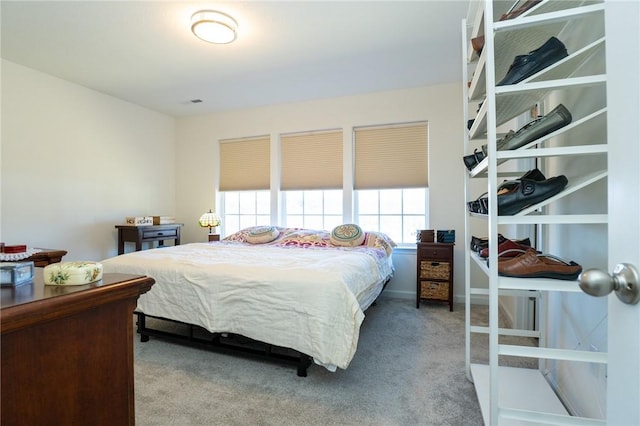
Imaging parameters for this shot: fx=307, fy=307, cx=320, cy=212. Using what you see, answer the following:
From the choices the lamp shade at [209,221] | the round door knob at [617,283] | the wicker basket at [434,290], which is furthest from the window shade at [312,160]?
the round door knob at [617,283]

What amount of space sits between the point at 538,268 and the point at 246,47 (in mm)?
2810

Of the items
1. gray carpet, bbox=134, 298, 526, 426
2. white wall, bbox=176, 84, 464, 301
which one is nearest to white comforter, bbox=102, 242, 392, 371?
gray carpet, bbox=134, 298, 526, 426

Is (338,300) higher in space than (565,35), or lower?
lower

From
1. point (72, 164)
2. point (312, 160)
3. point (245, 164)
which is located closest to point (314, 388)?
point (312, 160)

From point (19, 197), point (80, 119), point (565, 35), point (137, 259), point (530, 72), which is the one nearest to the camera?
point (530, 72)

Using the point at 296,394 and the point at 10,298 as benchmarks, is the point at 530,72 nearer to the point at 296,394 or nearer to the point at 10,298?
the point at 10,298

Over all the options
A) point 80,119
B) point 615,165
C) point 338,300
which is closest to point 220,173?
point 80,119

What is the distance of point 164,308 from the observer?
2293 mm

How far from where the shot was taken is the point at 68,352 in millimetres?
636

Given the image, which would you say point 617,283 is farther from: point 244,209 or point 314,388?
point 244,209

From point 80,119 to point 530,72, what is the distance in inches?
179

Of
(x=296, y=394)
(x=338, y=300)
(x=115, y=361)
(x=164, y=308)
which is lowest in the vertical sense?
(x=296, y=394)

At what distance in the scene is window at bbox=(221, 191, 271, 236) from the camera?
4633 mm

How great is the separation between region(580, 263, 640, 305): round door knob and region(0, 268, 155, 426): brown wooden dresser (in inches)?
36.6
